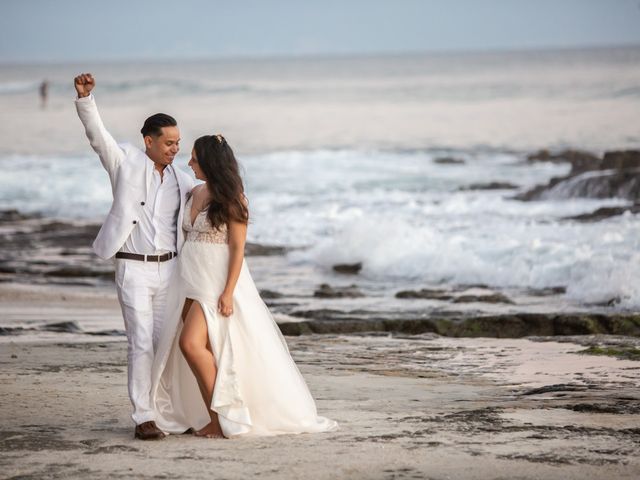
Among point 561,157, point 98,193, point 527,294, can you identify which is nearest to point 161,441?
point 527,294

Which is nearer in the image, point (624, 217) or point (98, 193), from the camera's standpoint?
point (624, 217)

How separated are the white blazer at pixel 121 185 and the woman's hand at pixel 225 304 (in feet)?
1.27

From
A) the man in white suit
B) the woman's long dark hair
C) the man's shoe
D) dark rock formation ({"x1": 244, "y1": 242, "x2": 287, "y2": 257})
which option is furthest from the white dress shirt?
dark rock formation ({"x1": 244, "y1": 242, "x2": 287, "y2": 257})

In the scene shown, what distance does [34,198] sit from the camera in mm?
28734

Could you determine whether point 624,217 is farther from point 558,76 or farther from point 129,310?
point 558,76

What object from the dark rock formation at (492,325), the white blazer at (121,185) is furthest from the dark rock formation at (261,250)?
the white blazer at (121,185)

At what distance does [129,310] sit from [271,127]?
159ft

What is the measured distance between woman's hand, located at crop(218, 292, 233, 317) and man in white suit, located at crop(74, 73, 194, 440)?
1.09 feet

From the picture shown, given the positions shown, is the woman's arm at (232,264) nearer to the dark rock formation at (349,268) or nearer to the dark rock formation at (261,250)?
the dark rock formation at (349,268)

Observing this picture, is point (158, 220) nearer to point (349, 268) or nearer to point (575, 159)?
point (349, 268)

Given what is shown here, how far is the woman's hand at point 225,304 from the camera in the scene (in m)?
6.10

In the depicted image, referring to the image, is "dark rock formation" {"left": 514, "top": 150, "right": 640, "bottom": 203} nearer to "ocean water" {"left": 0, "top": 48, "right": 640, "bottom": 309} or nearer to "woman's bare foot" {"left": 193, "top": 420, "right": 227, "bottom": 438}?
"ocean water" {"left": 0, "top": 48, "right": 640, "bottom": 309}

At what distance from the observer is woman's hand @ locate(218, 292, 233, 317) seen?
6102 mm

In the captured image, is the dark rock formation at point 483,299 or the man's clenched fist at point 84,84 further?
the dark rock formation at point 483,299
